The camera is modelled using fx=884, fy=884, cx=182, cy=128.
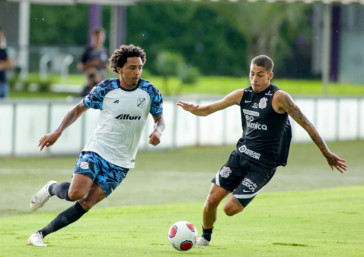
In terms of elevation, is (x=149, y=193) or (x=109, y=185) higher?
(x=109, y=185)

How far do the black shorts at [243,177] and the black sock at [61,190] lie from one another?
1.44m

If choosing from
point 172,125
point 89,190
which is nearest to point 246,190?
point 89,190

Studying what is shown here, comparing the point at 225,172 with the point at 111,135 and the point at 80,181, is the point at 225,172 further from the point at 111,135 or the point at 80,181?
the point at 80,181

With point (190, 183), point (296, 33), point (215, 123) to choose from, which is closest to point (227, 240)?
point (190, 183)

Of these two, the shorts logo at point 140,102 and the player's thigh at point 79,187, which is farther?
the shorts logo at point 140,102

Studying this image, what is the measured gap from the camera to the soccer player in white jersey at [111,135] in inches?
332

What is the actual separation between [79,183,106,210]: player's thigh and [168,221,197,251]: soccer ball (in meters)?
0.81

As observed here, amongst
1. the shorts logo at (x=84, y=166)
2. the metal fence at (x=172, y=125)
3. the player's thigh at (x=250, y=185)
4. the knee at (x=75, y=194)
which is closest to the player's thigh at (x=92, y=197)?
the knee at (x=75, y=194)

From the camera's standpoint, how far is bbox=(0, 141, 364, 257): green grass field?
8.53 m

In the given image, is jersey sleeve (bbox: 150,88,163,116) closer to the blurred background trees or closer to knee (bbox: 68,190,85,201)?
knee (bbox: 68,190,85,201)

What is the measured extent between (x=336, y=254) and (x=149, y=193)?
616 centimetres

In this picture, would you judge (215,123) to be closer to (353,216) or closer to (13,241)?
(353,216)

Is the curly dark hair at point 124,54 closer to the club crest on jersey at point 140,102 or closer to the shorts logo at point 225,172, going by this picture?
the club crest on jersey at point 140,102

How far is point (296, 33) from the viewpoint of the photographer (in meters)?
52.0
